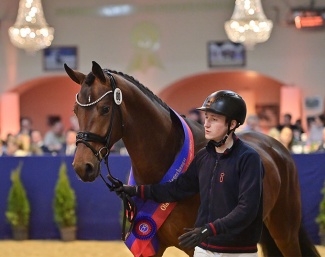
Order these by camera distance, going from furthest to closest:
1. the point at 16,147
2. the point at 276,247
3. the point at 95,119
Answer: the point at 16,147 → the point at 276,247 → the point at 95,119

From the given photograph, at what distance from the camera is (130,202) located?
442 centimetres

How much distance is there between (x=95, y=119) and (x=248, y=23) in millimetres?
7906

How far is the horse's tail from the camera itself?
5801mm

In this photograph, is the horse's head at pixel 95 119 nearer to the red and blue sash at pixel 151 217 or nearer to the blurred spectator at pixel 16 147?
the red and blue sash at pixel 151 217

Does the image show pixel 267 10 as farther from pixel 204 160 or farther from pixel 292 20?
pixel 204 160

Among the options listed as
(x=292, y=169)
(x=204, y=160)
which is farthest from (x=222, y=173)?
(x=292, y=169)

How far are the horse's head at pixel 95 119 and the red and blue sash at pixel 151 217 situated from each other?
453mm

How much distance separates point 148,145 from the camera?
4.54 metres

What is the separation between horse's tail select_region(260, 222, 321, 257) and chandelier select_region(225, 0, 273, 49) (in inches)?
240

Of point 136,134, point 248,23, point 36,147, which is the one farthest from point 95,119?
point 36,147

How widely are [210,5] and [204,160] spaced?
12832 millimetres

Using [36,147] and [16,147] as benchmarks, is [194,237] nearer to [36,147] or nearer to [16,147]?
[16,147]

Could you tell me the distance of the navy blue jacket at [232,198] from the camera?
3.54m

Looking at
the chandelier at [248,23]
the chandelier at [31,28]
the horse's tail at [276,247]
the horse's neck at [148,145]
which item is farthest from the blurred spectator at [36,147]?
the horse's neck at [148,145]
